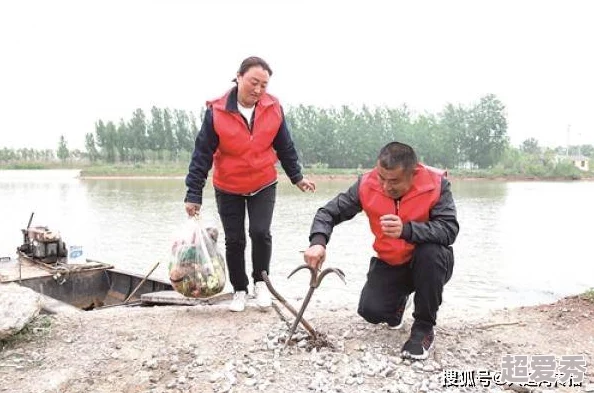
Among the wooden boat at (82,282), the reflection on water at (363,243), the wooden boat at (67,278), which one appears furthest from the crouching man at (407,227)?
the wooden boat at (82,282)

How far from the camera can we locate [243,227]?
4027mm

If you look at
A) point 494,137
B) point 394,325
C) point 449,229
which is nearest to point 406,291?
point 394,325

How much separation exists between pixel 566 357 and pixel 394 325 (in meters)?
0.99

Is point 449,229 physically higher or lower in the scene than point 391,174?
lower

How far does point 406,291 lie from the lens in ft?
11.0

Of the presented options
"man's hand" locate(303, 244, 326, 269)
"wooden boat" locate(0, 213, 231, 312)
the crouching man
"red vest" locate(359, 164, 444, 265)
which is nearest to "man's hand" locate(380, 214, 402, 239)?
the crouching man

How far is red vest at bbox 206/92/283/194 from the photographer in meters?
3.70

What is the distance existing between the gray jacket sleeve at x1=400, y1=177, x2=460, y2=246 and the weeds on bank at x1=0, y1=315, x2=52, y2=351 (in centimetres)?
236

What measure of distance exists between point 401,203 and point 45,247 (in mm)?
5075

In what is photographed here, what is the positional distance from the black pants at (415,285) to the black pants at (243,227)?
896 millimetres

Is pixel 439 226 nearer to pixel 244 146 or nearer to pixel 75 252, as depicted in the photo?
pixel 244 146

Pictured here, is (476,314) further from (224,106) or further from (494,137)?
(494,137)

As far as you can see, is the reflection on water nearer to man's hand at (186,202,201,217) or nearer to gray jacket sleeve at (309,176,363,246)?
man's hand at (186,202,201,217)

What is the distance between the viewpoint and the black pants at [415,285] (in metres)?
2.99
